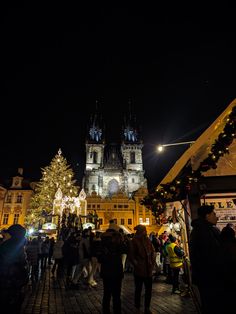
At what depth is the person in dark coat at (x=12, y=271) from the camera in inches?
127

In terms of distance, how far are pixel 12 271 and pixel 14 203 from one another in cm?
4677

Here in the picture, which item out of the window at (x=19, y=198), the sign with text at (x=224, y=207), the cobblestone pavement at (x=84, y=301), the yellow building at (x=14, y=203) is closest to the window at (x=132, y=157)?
the yellow building at (x=14, y=203)

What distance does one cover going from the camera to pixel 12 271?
3.34 m

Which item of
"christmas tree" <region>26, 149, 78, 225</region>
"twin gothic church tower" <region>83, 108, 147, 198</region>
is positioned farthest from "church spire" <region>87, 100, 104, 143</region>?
"christmas tree" <region>26, 149, 78, 225</region>

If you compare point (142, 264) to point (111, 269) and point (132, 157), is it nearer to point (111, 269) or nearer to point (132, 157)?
point (111, 269)

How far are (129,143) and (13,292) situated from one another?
228ft

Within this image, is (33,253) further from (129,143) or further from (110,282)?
(129,143)

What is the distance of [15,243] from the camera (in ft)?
11.4

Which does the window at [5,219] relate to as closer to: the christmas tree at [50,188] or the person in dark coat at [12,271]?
the christmas tree at [50,188]

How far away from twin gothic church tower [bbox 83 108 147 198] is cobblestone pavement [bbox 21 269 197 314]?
48.1 m

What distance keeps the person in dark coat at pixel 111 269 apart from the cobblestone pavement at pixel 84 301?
4.85 feet

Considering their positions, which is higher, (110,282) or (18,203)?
(18,203)

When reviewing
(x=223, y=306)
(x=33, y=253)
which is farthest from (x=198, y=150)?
(x=33, y=253)

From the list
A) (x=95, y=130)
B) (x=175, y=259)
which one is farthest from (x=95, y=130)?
(x=175, y=259)
